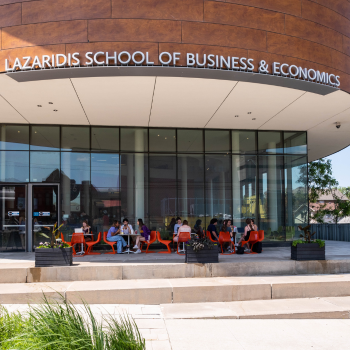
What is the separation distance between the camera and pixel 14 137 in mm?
14062

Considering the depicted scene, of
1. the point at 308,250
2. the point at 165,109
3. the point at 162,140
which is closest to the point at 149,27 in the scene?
the point at 165,109

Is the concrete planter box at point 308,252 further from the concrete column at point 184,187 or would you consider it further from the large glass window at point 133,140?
the large glass window at point 133,140

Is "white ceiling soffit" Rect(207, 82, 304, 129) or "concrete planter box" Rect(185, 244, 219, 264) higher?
"white ceiling soffit" Rect(207, 82, 304, 129)

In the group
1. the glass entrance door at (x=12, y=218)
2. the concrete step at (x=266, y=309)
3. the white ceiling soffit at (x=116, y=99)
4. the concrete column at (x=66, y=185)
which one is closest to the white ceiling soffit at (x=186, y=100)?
the white ceiling soffit at (x=116, y=99)

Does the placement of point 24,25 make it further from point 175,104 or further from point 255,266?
point 255,266

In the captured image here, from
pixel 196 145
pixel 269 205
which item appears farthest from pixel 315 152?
pixel 196 145

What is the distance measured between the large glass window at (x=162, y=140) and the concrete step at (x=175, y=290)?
6894 mm

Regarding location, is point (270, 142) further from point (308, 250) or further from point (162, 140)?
point (308, 250)

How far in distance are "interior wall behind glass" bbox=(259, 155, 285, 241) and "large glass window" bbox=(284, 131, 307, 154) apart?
62 cm

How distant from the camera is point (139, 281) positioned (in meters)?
8.97

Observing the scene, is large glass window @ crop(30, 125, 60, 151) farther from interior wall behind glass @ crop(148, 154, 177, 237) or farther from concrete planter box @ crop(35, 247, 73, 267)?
concrete planter box @ crop(35, 247, 73, 267)

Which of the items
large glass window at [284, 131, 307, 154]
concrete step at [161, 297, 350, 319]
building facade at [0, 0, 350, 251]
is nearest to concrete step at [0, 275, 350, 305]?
concrete step at [161, 297, 350, 319]

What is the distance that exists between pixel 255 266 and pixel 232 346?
4232 millimetres

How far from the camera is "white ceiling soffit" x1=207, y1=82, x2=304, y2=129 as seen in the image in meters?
10.5
